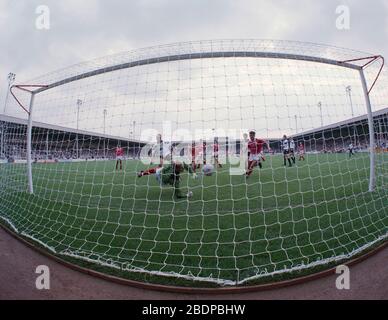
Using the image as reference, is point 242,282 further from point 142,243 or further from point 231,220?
point 231,220

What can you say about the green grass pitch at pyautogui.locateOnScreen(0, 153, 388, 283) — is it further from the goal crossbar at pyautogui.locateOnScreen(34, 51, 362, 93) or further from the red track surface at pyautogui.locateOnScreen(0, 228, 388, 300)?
the goal crossbar at pyautogui.locateOnScreen(34, 51, 362, 93)

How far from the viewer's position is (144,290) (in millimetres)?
2551

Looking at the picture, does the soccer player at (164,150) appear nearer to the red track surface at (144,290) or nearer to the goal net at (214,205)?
the goal net at (214,205)

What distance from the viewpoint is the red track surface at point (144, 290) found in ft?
7.96

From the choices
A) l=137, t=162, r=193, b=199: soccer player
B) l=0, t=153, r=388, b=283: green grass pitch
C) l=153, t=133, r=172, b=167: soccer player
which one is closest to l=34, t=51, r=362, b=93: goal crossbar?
l=153, t=133, r=172, b=167: soccer player

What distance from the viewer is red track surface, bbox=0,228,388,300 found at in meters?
2.43

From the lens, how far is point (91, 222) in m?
4.55

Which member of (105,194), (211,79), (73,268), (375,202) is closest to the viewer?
(73,268)

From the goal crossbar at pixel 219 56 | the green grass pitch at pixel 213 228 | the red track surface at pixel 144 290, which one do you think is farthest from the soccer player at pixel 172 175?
the red track surface at pixel 144 290

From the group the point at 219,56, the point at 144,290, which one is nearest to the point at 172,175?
the point at 219,56

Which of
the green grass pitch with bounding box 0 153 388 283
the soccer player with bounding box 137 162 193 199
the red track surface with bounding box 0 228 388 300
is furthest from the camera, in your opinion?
the soccer player with bounding box 137 162 193 199
